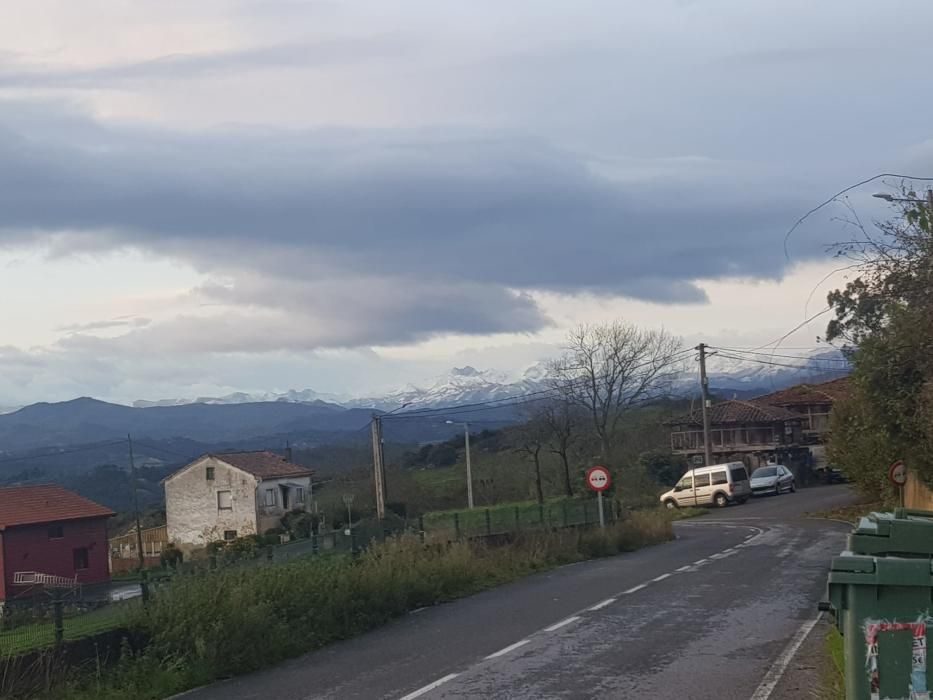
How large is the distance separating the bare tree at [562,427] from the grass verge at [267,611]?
136 feet

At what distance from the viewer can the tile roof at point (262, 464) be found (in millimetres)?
75294

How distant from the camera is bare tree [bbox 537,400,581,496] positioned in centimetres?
6144

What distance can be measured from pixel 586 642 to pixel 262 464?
66.7 meters

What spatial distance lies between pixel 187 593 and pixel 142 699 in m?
2.32

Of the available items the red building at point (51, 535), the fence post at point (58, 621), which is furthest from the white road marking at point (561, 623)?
the red building at point (51, 535)

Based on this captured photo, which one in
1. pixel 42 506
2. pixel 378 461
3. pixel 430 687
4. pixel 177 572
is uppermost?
pixel 378 461

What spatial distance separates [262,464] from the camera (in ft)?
255

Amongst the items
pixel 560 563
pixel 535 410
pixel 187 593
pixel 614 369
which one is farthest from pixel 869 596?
pixel 614 369

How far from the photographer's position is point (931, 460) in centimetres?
2042

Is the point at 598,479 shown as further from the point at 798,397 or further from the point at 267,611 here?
the point at 798,397

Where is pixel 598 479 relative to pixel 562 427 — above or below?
below

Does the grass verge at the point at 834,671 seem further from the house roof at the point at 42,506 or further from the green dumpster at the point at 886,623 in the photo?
the house roof at the point at 42,506

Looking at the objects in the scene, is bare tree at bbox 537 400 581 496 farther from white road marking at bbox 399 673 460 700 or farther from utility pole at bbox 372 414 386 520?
white road marking at bbox 399 673 460 700

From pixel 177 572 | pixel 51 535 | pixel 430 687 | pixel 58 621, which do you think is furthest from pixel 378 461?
pixel 430 687
